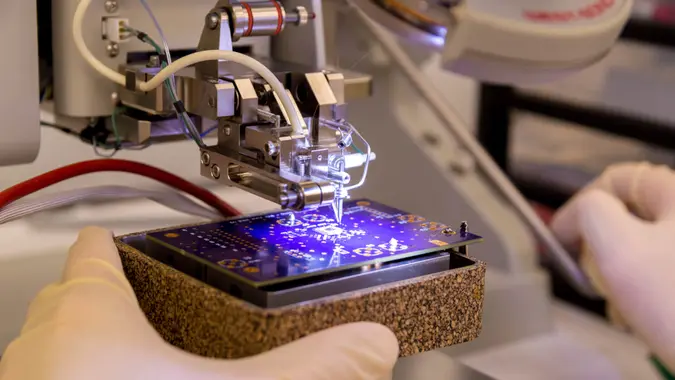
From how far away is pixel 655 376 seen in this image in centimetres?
175

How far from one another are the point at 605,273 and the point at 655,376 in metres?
0.54

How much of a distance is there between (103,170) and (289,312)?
13.7 inches

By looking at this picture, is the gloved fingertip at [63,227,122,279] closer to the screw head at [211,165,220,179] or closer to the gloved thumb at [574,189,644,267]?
the screw head at [211,165,220,179]

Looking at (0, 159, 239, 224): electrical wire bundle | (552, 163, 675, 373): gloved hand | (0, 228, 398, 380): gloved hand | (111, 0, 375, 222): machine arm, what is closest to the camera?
(0, 228, 398, 380): gloved hand

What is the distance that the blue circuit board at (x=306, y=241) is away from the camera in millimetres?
793

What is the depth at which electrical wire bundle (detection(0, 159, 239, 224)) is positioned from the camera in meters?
0.93

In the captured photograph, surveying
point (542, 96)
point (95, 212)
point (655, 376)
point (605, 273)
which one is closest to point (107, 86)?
point (95, 212)

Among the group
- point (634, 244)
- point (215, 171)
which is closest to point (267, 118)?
point (215, 171)

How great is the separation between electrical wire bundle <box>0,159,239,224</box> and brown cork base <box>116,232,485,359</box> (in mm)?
107

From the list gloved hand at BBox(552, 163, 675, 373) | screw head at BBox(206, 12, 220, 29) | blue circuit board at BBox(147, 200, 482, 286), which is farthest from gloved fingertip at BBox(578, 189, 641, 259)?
screw head at BBox(206, 12, 220, 29)

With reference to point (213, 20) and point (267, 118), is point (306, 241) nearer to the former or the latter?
point (267, 118)

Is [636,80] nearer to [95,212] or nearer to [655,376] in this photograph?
[655,376]

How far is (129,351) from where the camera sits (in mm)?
722

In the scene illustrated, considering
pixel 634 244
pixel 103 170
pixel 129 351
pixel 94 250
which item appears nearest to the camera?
pixel 129 351
